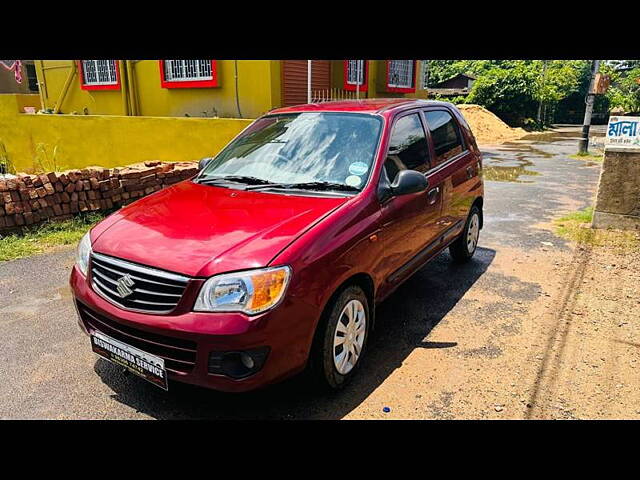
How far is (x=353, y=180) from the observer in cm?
344

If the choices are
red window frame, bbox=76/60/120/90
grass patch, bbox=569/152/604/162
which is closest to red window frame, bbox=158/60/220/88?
red window frame, bbox=76/60/120/90

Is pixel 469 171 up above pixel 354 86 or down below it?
below

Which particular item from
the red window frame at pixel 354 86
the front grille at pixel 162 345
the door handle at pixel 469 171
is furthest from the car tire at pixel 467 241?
the red window frame at pixel 354 86

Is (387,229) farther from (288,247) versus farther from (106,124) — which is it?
(106,124)

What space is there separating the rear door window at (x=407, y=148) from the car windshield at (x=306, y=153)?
0.58 feet

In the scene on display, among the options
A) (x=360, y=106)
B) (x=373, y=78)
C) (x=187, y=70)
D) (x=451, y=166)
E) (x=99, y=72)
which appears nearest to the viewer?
(x=360, y=106)

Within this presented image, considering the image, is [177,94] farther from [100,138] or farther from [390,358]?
[390,358]

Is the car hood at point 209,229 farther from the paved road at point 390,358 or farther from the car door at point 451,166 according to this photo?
the car door at point 451,166

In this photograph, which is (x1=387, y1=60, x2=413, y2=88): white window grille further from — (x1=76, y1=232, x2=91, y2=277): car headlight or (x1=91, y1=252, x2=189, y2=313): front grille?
(x1=91, y1=252, x2=189, y2=313): front grille

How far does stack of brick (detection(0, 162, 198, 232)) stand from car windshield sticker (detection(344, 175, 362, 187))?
4.61 m

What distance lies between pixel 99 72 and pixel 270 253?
1115 centimetres

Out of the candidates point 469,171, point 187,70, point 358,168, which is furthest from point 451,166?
point 187,70

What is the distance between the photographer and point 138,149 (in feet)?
32.6

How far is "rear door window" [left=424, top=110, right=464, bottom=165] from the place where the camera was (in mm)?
4562
